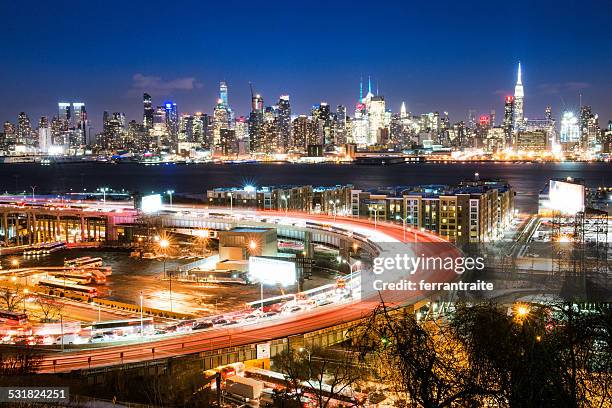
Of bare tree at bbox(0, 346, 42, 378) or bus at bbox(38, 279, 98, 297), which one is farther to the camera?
bus at bbox(38, 279, 98, 297)

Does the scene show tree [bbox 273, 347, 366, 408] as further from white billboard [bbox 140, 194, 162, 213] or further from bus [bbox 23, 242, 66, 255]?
white billboard [bbox 140, 194, 162, 213]

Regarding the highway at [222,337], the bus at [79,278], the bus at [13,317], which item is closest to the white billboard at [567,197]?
the highway at [222,337]

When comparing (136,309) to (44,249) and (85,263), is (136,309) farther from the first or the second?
(44,249)

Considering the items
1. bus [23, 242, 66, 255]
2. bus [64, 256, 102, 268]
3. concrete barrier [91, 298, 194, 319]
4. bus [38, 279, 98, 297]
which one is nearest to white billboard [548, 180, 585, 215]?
concrete barrier [91, 298, 194, 319]

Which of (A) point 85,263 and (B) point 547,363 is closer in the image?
(B) point 547,363

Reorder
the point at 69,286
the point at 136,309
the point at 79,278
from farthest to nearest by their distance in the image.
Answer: the point at 79,278
the point at 69,286
the point at 136,309

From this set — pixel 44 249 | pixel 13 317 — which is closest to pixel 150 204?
pixel 44 249

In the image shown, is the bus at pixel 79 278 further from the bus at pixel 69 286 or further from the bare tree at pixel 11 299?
the bare tree at pixel 11 299
